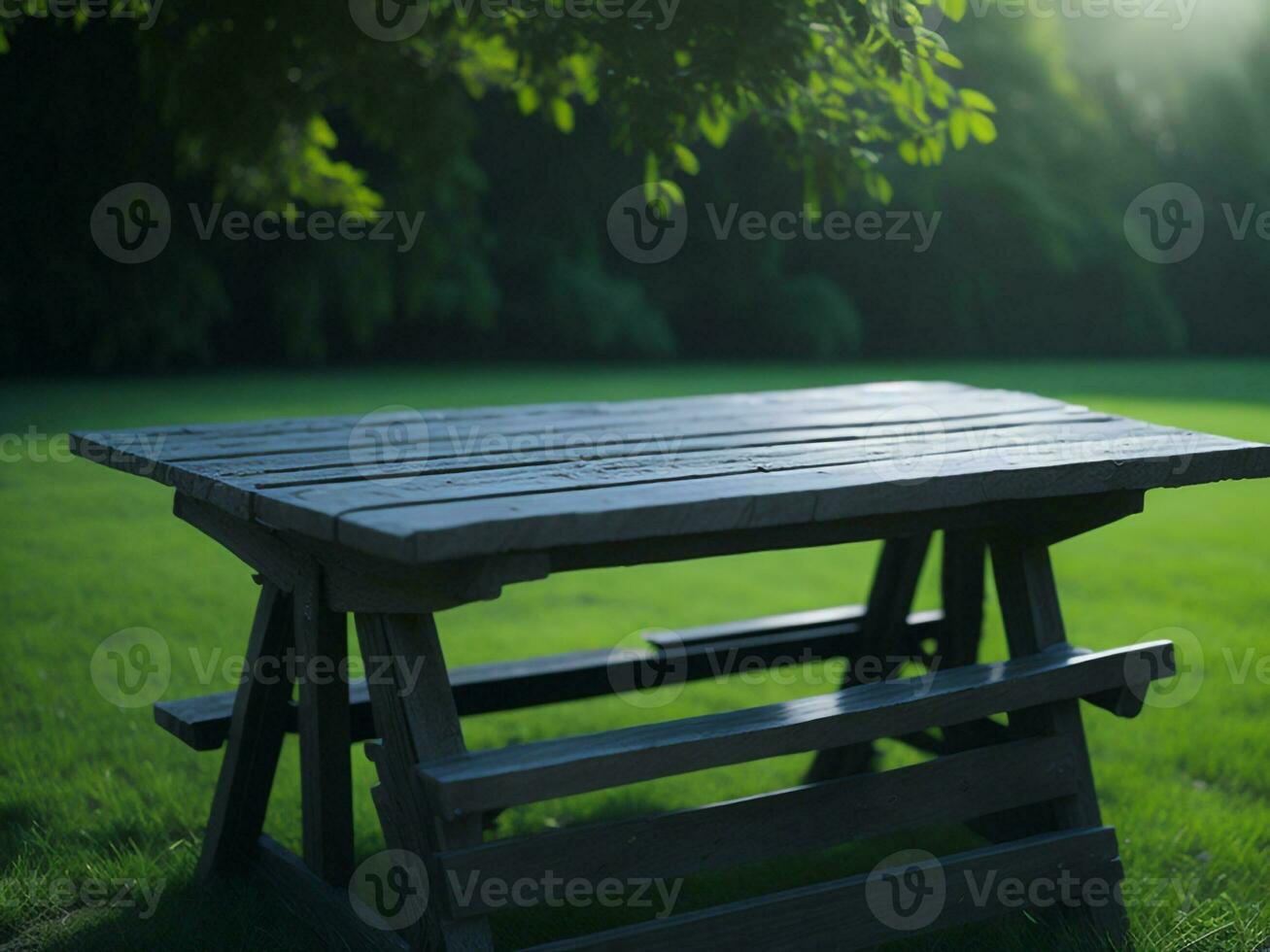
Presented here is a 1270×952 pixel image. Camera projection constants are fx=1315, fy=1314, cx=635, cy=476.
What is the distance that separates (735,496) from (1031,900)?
132 centimetres

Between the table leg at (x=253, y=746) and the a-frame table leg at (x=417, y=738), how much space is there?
0.62m

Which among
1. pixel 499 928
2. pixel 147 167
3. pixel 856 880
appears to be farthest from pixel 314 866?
pixel 147 167

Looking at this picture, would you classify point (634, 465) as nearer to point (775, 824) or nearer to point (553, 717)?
point (775, 824)

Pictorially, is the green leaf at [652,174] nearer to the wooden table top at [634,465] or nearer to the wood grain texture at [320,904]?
the wooden table top at [634,465]

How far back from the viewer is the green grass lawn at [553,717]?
10.4 feet

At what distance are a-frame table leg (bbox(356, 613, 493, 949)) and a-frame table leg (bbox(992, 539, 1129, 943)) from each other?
144 centimetres

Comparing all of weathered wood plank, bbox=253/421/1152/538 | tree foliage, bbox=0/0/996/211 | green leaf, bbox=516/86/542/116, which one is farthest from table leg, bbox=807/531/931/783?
green leaf, bbox=516/86/542/116

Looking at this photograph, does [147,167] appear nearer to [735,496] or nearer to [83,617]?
[83,617]

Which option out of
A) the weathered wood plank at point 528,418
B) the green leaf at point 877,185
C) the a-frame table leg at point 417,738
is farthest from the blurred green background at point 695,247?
the a-frame table leg at point 417,738

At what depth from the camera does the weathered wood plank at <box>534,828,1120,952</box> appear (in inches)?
99.6

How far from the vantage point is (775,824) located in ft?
8.87

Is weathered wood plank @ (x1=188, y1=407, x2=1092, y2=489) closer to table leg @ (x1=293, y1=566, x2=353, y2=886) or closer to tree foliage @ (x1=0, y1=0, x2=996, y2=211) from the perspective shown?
table leg @ (x1=293, y1=566, x2=353, y2=886)

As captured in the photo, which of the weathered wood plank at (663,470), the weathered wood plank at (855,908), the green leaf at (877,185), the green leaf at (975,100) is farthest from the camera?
the green leaf at (877,185)

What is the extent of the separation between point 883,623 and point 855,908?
1.54 metres
